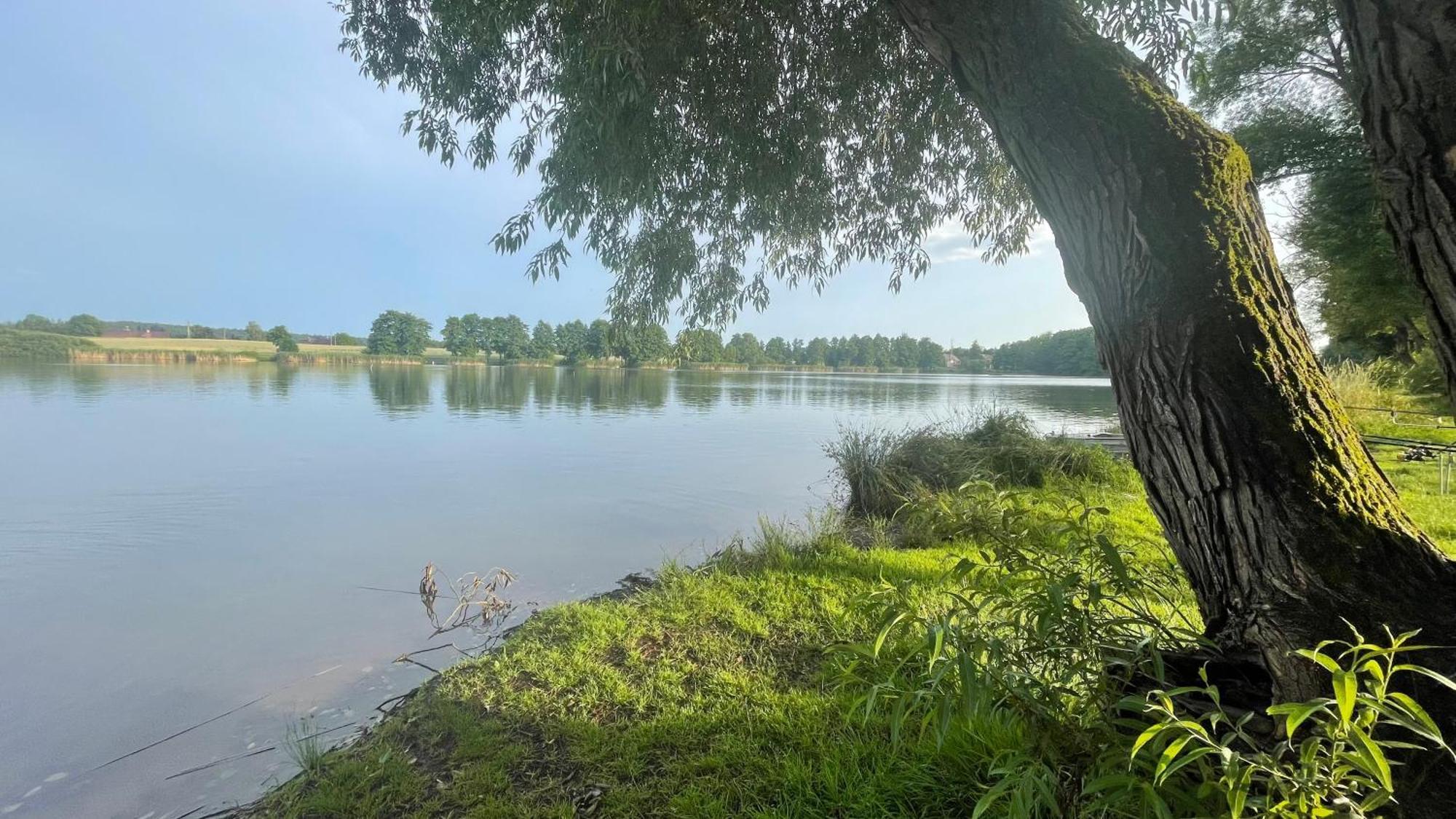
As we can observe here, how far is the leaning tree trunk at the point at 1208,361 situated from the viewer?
102 centimetres

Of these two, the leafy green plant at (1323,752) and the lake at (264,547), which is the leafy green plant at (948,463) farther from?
the leafy green plant at (1323,752)

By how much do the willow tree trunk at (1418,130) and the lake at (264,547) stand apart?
11.3 feet

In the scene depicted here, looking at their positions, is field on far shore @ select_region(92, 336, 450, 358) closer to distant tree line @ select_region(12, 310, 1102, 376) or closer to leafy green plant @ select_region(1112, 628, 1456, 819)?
distant tree line @ select_region(12, 310, 1102, 376)

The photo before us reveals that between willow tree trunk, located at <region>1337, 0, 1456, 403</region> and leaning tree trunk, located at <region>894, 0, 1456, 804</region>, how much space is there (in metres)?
0.21

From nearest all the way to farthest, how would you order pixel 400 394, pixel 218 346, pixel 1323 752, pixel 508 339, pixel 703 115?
pixel 1323 752, pixel 703 115, pixel 400 394, pixel 218 346, pixel 508 339

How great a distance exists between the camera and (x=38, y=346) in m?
32.5

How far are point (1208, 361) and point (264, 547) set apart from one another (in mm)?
6122

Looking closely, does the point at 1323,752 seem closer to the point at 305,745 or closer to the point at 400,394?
the point at 305,745

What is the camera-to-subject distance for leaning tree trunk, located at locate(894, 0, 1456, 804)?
40.3 inches

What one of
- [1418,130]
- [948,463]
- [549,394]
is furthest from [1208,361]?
[549,394]

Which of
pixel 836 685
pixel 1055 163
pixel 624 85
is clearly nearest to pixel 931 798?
pixel 836 685

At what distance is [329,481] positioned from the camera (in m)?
6.94

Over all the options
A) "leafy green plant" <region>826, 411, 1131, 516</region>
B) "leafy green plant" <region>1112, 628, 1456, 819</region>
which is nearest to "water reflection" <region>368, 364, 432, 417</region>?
"leafy green plant" <region>826, 411, 1131, 516</region>

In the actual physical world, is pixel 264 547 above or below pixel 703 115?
below
